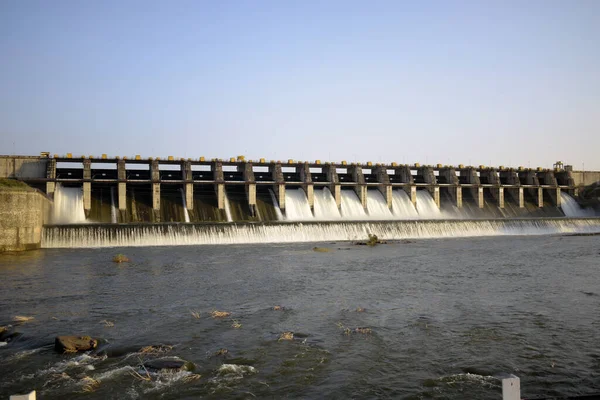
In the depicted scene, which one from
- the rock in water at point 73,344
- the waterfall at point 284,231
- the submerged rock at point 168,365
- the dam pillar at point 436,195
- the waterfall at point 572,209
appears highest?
the dam pillar at point 436,195

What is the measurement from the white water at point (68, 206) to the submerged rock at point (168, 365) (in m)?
33.5

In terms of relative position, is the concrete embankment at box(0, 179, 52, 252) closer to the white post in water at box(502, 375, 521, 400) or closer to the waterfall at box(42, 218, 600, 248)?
the waterfall at box(42, 218, 600, 248)

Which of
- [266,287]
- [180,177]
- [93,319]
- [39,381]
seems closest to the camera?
[39,381]

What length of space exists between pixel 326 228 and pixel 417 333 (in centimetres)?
2832

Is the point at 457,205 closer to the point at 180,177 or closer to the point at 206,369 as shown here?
the point at 180,177

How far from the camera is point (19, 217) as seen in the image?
92.3 feet

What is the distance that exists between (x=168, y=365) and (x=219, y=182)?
124ft

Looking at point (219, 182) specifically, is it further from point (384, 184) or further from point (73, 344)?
point (73, 344)

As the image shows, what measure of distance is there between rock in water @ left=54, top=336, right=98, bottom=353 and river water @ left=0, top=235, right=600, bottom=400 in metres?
0.24

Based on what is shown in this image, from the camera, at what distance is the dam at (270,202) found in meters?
36.6

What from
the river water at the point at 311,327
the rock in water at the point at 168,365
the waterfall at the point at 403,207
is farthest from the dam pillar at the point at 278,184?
the rock in water at the point at 168,365

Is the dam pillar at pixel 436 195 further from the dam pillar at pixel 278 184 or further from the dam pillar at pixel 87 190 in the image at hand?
the dam pillar at pixel 87 190

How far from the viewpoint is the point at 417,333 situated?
11422mm

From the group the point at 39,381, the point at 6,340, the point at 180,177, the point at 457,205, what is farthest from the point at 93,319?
the point at 457,205
